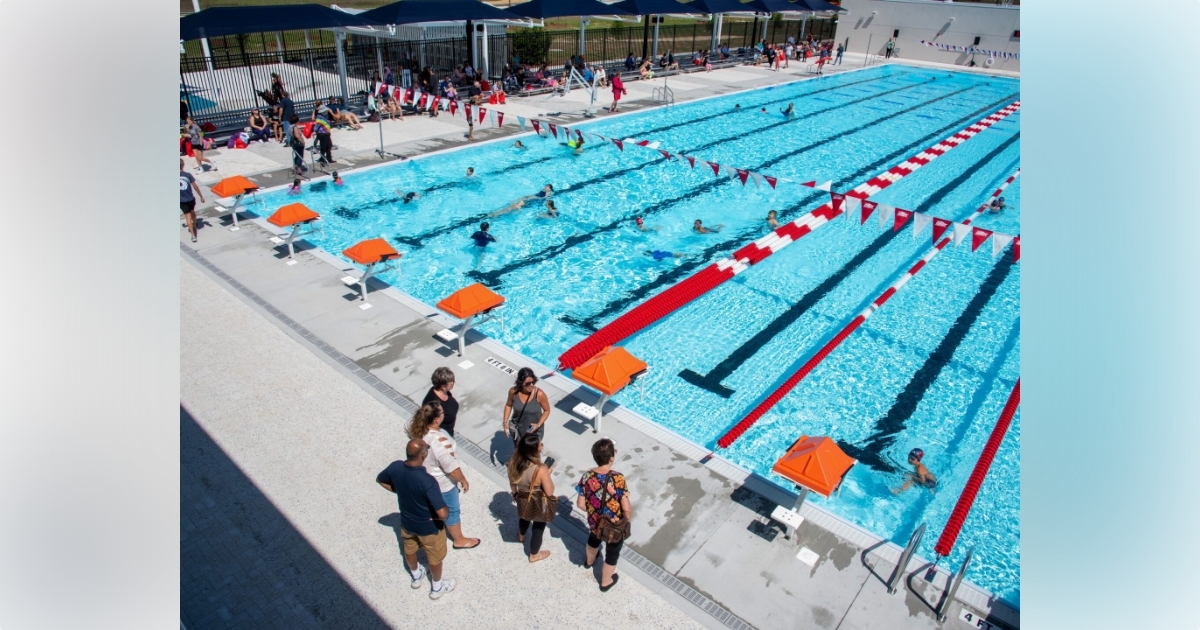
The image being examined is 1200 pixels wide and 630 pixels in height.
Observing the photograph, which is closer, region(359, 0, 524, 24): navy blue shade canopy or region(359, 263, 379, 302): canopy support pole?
region(359, 263, 379, 302): canopy support pole

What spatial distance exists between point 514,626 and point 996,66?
47.1 meters

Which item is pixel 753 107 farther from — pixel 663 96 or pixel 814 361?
pixel 814 361

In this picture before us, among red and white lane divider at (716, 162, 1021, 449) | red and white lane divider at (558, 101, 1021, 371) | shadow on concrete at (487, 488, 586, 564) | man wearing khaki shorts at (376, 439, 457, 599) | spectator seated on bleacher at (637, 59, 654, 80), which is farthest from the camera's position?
spectator seated on bleacher at (637, 59, 654, 80)

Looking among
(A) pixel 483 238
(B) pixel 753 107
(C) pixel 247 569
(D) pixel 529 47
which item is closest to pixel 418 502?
(C) pixel 247 569

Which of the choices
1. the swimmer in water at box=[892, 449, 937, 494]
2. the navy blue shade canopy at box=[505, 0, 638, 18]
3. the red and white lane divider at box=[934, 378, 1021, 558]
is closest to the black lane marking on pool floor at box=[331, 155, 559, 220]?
the navy blue shade canopy at box=[505, 0, 638, 18]

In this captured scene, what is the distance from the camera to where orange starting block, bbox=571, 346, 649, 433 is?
7305 millimetres

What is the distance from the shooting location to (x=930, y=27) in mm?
42844

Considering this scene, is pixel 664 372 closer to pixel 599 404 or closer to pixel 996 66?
pixel 599 404

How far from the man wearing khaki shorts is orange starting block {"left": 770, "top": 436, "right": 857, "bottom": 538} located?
3129 millimetres

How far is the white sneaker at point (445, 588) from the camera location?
5.37m

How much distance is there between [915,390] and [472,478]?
6.64 metres

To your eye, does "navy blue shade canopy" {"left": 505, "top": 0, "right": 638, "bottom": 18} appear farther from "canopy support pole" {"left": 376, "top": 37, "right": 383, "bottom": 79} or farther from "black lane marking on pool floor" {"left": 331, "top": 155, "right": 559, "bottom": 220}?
"black lane marking on pool floor" {"left": 331, "top": 155, "right": 559, "bottom": 220}
